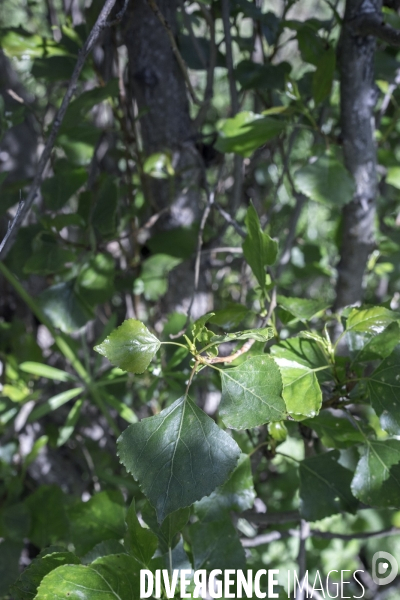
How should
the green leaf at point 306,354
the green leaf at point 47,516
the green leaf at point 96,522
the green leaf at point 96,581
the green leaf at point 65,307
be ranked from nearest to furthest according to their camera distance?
1. the green leaf at point 96,581
2. the green leaf at point 306,354
3. the green leaf at point 96,522
4. the green leaf at point 65,307
5. the green leaf at point 47,516

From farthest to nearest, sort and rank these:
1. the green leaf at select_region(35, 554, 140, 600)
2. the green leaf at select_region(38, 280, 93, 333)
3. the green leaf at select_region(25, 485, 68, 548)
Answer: the green leaf at select_region(25, 485, 68, 548) < the green leaf at select_region(38, 280, 93, 333) < the green leaf at select_region(35, 554, 140, 600)

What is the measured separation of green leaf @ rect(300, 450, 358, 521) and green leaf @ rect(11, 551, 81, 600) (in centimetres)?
27

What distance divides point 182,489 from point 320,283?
1121mm

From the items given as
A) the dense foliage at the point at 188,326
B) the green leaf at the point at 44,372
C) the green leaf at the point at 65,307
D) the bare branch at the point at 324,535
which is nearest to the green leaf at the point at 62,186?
the dense foliage at the point at 188,326

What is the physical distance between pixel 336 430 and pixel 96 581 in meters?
0.29

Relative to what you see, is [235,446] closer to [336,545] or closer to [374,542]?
[336,545]

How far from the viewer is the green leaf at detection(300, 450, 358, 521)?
59 centimetres

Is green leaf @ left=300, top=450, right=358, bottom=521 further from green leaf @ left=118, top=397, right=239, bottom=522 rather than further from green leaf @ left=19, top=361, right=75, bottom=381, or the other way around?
green leaf @ left=19, top=361, right=75, bottom=381

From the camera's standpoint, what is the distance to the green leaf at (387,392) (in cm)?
49

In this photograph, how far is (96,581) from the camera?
44cm

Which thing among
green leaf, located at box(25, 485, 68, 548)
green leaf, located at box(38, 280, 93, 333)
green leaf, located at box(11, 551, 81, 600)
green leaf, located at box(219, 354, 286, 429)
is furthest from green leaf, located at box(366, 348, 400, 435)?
green leaf, located at box(25, 485, 68, 548)

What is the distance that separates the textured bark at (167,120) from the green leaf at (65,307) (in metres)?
0.19

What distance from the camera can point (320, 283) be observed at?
4.85ft

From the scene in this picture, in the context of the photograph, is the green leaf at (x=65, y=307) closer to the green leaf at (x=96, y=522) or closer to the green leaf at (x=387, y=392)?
the green leaf at (x=96, y=522)
